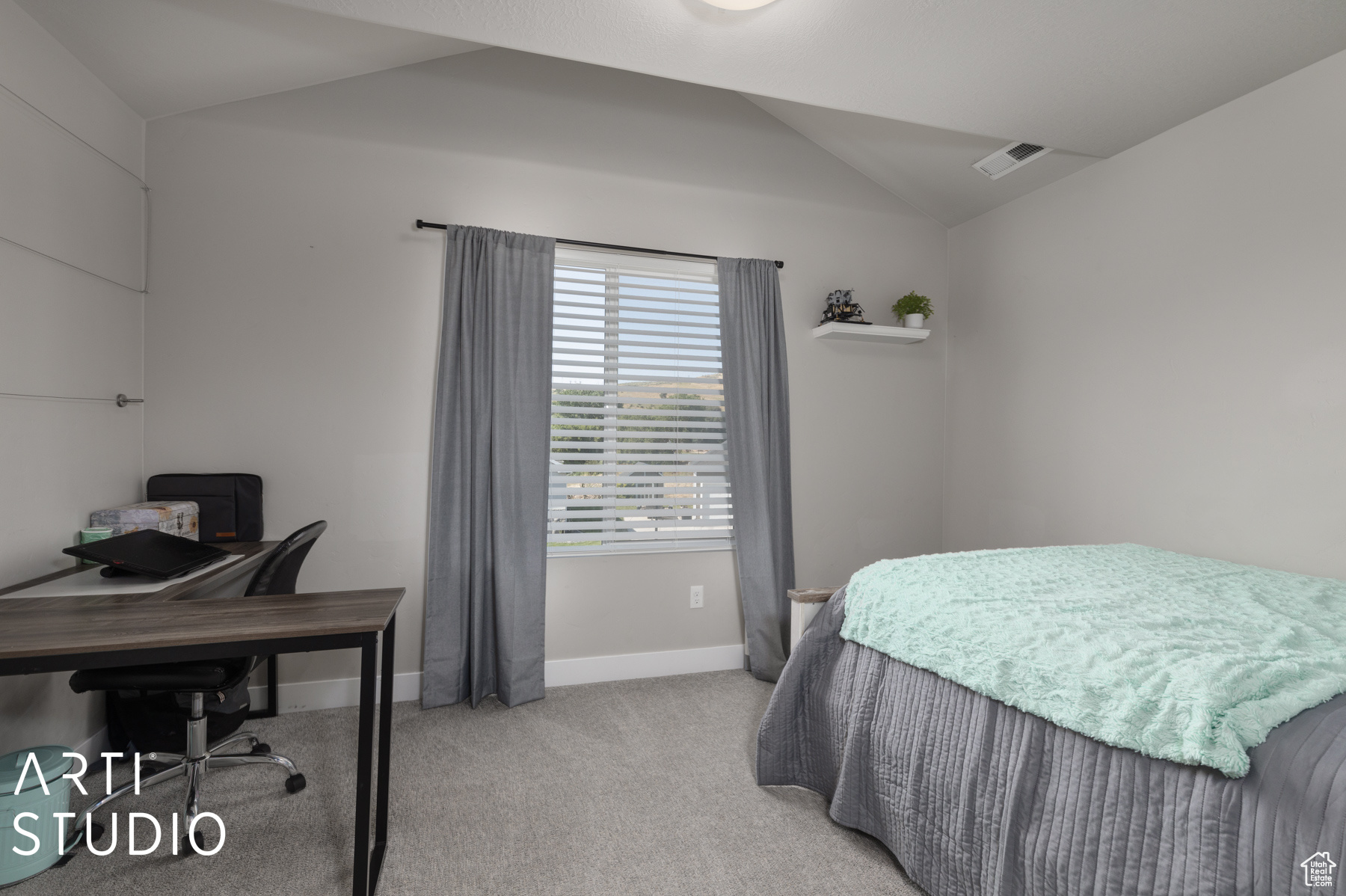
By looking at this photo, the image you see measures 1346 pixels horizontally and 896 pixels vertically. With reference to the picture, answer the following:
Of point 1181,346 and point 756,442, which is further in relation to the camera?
point 756,442

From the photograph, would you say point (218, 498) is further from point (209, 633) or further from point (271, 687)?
point (209, 633)

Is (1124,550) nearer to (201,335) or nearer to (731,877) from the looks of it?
(731,877)

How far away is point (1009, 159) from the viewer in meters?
3.18

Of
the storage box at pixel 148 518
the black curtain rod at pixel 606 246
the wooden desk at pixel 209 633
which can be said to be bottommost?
the wooden desk at pixel 209 633

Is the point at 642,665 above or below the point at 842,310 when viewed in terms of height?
below

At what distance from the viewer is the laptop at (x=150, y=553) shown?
193 centimetres

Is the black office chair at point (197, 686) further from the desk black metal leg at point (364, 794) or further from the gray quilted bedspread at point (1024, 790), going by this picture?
the gray quilted bedspread at point (1024, 790)

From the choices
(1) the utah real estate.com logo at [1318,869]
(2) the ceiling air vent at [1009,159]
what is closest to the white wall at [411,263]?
(2) the ceiling air vent at [1009,159]

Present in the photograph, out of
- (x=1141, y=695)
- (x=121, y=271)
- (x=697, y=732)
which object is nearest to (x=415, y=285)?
(x=121, y=271)

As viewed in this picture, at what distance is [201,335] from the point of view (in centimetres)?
279

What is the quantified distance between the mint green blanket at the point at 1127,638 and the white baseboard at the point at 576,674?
1.51 meters

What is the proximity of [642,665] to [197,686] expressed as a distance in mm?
1940

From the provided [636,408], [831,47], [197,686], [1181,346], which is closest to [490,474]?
[636,408]

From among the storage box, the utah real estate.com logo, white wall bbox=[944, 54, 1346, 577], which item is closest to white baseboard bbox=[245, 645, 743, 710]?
the storage box
